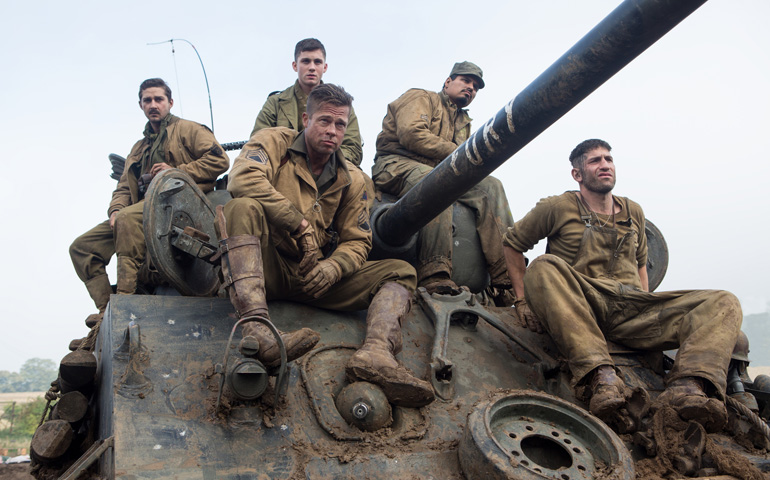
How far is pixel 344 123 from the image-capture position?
4070 mm

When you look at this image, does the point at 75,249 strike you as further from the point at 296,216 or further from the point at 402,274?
the point at 402,274

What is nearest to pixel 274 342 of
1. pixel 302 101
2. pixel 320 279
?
pixel 320 279

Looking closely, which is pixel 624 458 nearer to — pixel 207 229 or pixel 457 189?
pixel 457 189

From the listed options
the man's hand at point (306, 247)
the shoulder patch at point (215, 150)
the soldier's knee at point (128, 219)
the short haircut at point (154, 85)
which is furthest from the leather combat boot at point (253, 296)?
the short haircut at point (154, 85)

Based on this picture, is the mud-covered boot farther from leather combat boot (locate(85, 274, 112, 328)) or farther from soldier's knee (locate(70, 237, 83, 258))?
soldier's knee (locate(70, 237, 83, 258))

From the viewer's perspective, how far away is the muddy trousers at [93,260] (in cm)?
577

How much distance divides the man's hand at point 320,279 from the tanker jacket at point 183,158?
2.20 meters

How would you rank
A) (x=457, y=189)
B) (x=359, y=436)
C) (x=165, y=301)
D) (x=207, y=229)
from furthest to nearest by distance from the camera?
(x=207, y=229) → (x=457, y=189) → (x=165, y=301) → (x=359, y=436)

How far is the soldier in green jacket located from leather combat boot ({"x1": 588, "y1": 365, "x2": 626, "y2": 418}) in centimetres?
345

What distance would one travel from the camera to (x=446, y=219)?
16.6 feet

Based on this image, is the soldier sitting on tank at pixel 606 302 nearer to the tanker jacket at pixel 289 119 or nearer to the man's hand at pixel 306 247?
the man's hand at pixel 306 247

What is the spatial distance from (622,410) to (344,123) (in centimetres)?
Result: 211

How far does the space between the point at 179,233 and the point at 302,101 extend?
2.85m

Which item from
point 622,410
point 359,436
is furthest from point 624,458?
point 359,436
